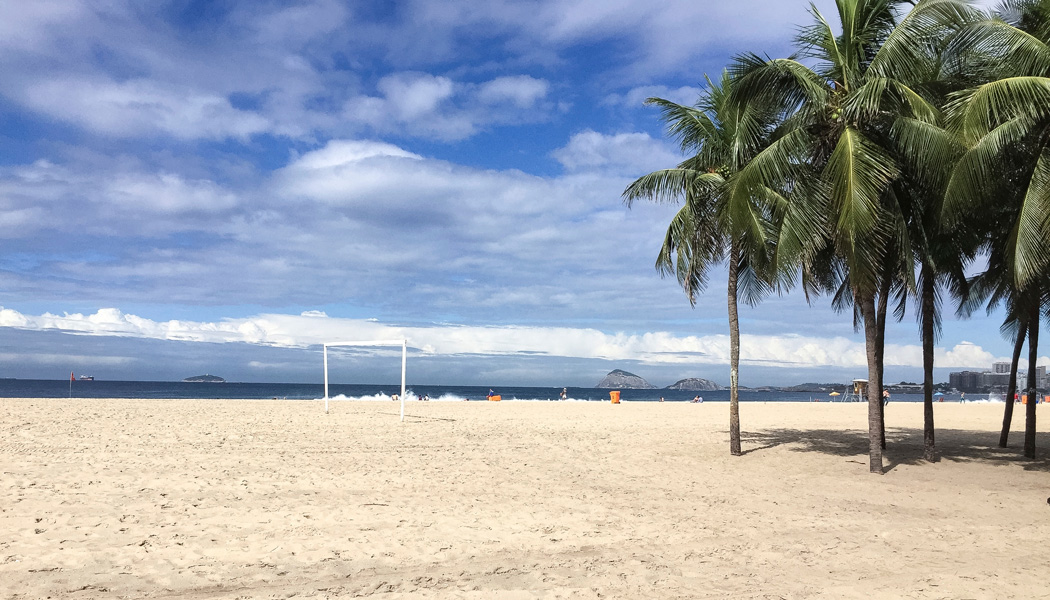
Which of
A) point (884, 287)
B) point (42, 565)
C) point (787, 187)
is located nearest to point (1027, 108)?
point (787, 187)

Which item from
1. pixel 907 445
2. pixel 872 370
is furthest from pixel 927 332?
pixel 907 445

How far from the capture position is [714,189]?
12656 mm

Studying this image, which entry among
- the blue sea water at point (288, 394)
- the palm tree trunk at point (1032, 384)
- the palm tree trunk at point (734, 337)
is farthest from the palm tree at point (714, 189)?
the blue sea water at point (288, 394)

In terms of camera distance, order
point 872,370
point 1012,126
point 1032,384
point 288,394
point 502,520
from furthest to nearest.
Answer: point 288,394
point 1032,384
point 872,370
point 1012,126
point 502,520

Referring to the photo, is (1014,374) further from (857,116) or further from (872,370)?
(857,116)

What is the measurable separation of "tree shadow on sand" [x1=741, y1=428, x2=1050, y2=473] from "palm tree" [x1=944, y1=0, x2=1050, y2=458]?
4.24 metres

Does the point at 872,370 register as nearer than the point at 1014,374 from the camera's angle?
Yes

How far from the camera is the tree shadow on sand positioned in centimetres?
1298

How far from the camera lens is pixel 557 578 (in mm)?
5684

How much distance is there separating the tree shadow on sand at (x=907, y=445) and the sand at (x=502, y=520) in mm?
181

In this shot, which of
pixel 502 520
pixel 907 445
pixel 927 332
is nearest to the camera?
pixel 502 520

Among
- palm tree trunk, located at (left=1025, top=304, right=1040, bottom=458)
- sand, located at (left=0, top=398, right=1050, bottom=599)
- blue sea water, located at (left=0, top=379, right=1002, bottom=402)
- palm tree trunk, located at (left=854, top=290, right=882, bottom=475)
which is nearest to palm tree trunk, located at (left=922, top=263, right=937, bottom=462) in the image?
sand, located at (left=0, top=398, right=1050, bottom=599)

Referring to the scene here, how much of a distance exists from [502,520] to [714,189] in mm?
7585

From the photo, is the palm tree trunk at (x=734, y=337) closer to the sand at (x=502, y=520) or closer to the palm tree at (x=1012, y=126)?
the sand at (x=502, y=520)
